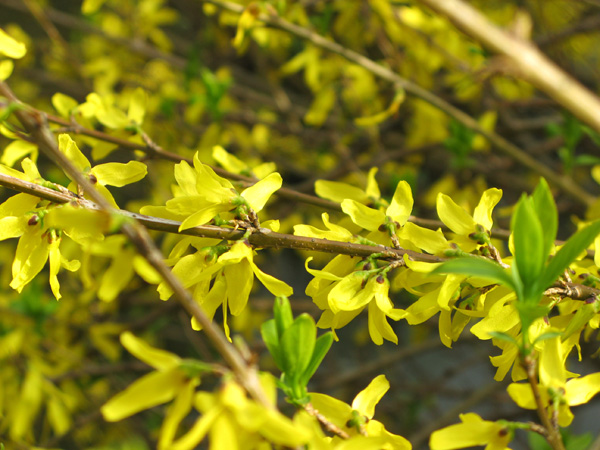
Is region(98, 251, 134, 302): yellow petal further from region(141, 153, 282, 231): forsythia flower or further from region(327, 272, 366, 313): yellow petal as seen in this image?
region(327, 272, 366, 313): yellow petal

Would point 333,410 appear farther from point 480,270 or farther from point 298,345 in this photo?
point 480,270

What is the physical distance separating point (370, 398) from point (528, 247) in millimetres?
274

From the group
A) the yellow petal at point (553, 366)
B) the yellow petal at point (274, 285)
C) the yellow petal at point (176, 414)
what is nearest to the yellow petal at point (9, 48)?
the yellow petal at point (274, 285)

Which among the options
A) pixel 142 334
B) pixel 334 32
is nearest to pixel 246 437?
pixel 142 334

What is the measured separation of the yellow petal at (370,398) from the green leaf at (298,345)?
0.35 feet

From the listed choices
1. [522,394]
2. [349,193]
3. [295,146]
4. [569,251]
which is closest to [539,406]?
[522,394]

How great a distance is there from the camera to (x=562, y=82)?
0.79 m

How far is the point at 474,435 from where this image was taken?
559 millimetres

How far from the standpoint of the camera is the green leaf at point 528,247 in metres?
0.51

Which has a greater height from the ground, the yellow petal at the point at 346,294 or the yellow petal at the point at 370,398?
the yellow petal at the point at 346,294

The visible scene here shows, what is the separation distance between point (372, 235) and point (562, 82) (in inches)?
14.6

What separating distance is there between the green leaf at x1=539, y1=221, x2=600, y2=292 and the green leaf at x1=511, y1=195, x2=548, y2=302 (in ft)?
0.03

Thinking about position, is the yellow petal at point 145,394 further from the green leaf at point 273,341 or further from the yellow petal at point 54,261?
the yellow petal at point 54,261

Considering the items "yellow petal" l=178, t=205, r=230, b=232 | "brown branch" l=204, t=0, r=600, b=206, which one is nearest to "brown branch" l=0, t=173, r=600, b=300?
"yellow petal" l=178, t=205, r=230, b=232
